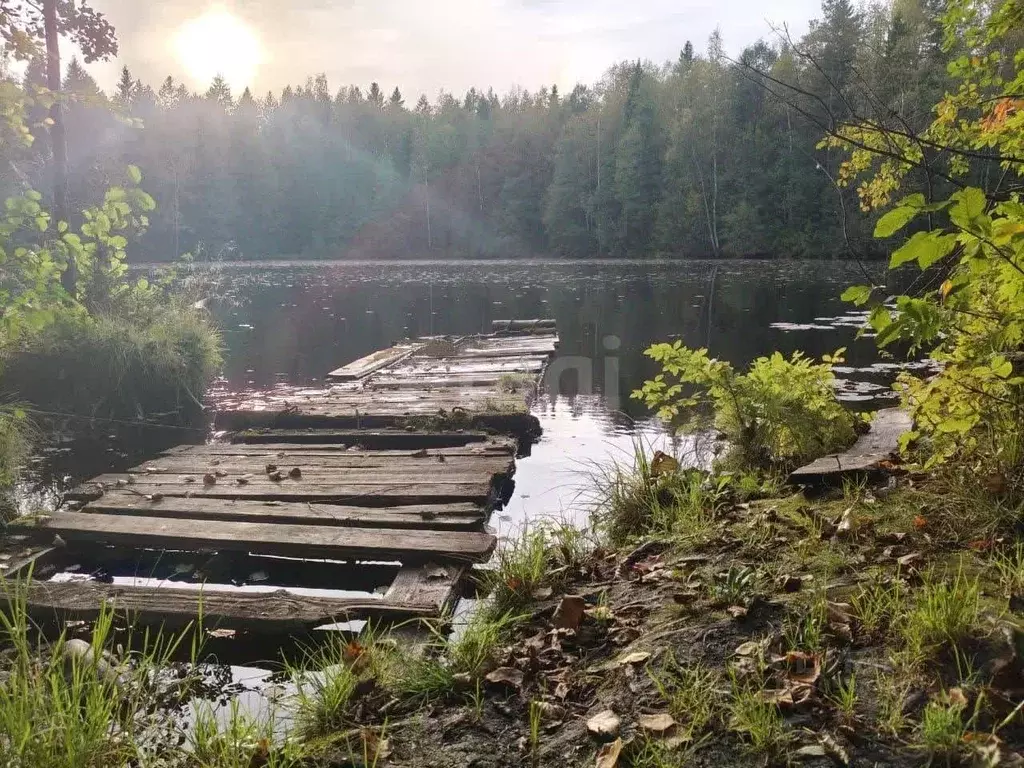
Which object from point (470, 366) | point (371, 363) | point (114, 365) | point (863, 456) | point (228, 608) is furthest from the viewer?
point (371, 363)

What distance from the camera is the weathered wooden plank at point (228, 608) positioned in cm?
336

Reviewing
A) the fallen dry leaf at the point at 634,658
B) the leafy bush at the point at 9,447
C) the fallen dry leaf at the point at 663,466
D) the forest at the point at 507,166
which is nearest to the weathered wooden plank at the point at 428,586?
the fallen dry leaf at the point at 634,658

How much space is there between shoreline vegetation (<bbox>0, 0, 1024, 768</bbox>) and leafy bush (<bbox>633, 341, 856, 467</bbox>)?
0.70 metres

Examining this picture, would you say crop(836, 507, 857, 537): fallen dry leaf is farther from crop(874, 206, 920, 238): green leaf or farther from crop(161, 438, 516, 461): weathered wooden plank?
crop(161, 438, 516, 461): weathered wooden plank

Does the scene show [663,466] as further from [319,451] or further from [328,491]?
[319,451]

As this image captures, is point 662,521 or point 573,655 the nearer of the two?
point 573,655

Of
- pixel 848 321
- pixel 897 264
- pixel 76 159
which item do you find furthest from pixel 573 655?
pixel 76 159

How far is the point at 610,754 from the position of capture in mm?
2004

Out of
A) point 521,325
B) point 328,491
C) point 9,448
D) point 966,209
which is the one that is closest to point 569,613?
point 966,209

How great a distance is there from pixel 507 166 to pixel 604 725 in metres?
62.5

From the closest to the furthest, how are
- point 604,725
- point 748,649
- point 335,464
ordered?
point 604,725
point 748,649
point 335,464

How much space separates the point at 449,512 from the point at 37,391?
6.35m

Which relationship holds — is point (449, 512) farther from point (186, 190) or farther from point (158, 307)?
point (186, 190)

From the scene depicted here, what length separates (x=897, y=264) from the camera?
7.28 ft
